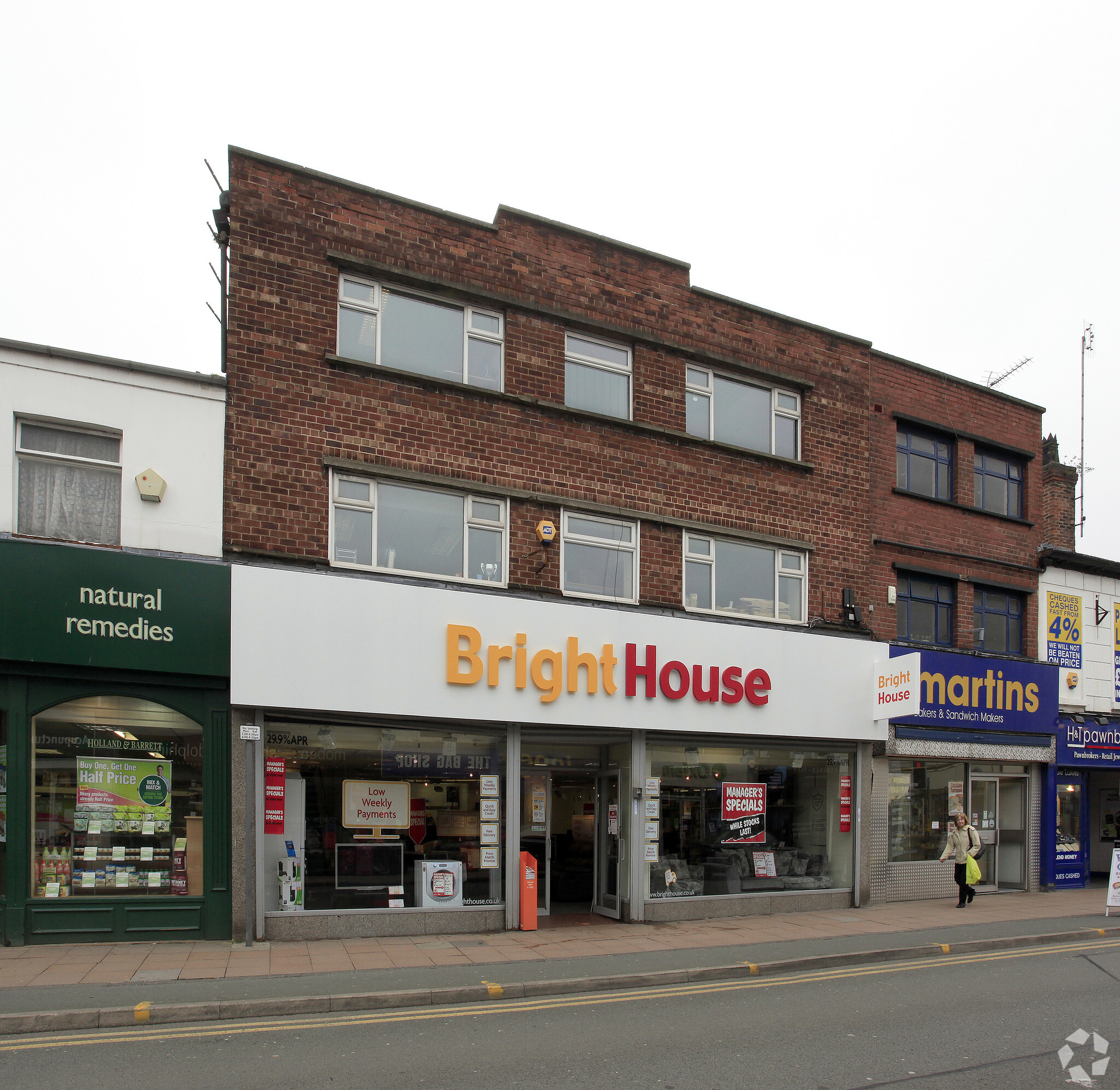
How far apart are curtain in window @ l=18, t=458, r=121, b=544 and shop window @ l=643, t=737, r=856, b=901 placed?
8154 millimetres

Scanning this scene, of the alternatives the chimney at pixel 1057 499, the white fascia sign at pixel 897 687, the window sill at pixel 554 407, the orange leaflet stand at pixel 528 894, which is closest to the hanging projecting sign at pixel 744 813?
the white fascia sign at pixel 897 687

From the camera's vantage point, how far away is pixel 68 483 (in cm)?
1145

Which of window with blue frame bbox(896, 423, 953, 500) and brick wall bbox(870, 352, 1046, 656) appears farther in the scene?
window with blue frame bbox(896, 423, 953, 500)

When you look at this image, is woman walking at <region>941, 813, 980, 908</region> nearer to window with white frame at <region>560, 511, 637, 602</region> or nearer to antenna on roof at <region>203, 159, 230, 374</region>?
window with white frame at <region>560, 511, 637, 602</region>

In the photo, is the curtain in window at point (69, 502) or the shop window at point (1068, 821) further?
the shop window at point (1068, 821)

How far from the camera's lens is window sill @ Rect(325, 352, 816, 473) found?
42.4 feet

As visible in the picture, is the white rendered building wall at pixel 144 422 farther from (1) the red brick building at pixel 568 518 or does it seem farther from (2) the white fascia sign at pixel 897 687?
(2) the white fascia sign at pixel 897 687

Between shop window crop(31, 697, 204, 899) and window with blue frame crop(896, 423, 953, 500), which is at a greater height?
window with blue frame crop(896, 423, 953, 500)

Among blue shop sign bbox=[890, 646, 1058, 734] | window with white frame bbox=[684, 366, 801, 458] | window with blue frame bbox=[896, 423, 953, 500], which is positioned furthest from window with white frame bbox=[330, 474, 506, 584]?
window with blue frame bbox=[896, 423, 953, 500]

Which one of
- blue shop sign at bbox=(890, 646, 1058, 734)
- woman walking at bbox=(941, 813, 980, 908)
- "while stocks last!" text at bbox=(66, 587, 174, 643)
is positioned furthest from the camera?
blue shop sign at bbox=(890, 646, 1058, 734)

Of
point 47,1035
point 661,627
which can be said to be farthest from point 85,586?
point 661,627

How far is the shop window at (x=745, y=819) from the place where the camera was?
14461 millimetres

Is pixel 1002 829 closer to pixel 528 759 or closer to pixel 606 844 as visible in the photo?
pixel 606 844

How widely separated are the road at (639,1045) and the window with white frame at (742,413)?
8987mm
